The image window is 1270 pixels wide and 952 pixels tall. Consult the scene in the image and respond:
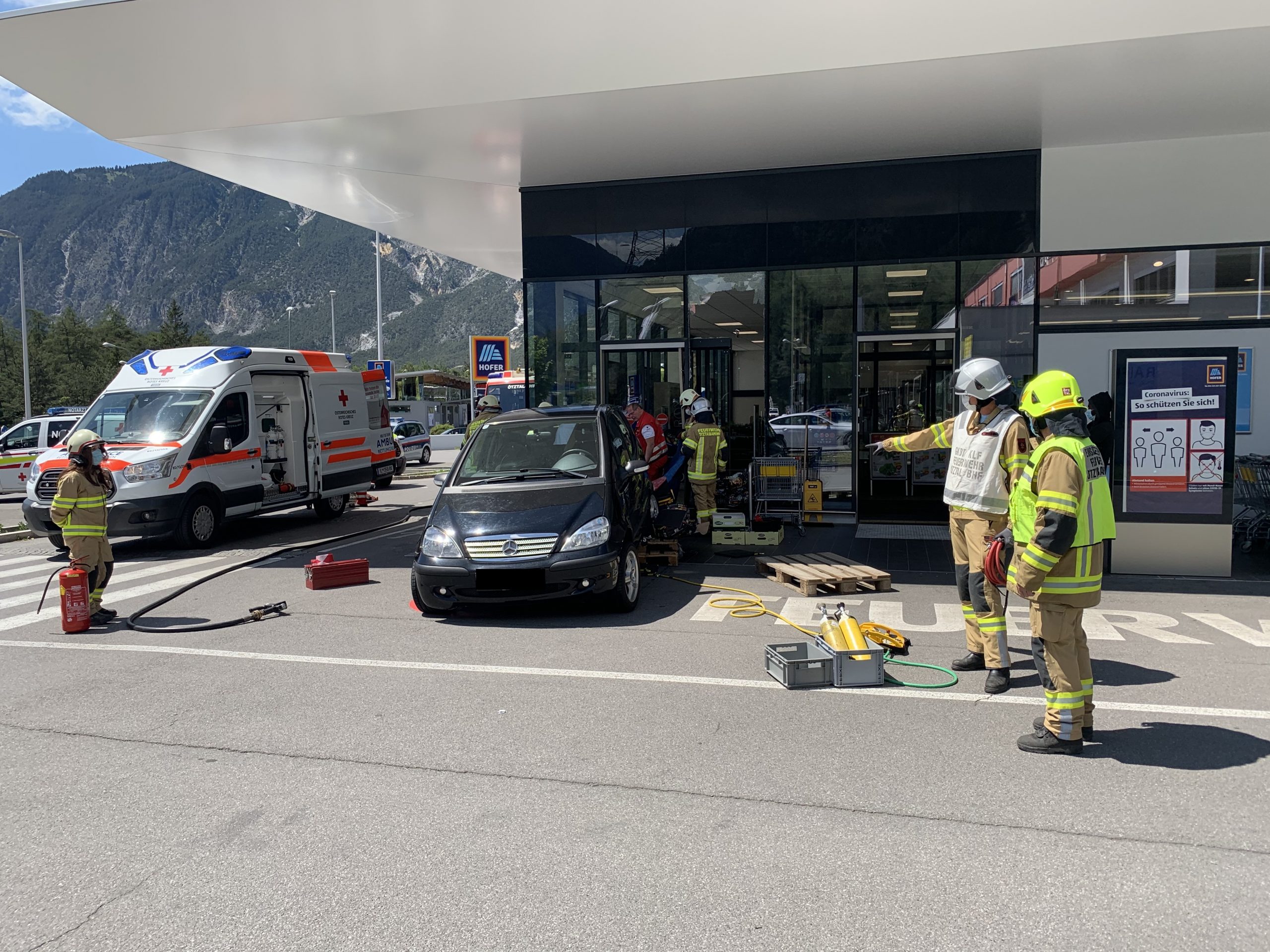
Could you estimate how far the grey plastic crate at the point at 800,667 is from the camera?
5816 millimetres

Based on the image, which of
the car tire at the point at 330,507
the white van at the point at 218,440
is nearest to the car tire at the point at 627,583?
the white van at the point at 218,440

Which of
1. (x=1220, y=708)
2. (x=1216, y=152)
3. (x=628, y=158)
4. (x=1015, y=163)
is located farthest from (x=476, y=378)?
(x=1220, y=708)

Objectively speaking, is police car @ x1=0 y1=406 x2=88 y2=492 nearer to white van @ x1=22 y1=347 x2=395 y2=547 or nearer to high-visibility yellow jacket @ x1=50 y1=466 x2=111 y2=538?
white van @ x1=22 y1=347 x2=395 y2=547

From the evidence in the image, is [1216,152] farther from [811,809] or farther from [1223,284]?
[811,809]

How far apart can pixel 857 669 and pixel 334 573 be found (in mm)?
6095

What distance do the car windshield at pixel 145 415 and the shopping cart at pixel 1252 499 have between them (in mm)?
13624

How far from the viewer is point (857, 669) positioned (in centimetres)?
584

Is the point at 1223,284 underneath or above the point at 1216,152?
underneath

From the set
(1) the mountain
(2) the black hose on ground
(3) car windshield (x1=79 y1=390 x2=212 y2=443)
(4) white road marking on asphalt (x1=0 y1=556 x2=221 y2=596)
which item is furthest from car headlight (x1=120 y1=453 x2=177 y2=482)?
(1) the mountain

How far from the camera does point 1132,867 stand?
346 cm

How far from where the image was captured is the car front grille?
24.7ft

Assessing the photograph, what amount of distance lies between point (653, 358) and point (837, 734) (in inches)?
395

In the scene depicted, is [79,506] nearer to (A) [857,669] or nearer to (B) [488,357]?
(A) [857,669]

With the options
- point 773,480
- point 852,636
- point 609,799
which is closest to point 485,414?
point 773,480
